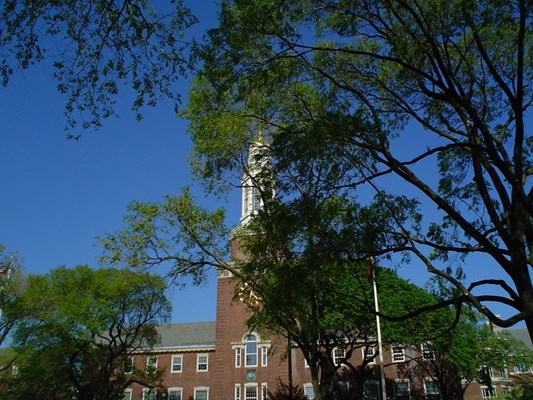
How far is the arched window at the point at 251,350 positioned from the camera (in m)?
45.0

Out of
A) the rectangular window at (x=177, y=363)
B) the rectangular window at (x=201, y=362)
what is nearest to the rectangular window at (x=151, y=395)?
the rectangular window at (x=177, y=363)

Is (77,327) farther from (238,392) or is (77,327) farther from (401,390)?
(401,390)

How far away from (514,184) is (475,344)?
32.3 m

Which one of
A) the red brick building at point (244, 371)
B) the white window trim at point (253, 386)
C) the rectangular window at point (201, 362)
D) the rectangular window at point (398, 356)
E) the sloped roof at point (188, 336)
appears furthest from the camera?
the sloped roof at point (188, 336)

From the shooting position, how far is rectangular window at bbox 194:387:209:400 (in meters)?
48.2

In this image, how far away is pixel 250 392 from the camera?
44.1 m

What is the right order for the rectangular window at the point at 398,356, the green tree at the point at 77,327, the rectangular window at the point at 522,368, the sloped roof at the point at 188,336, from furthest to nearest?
the sloped roof at the point at 188,336 → the rectangular window at the point at 398,356 → the rectangular window at the point at 522,368 → the green tree at the point at 77,327

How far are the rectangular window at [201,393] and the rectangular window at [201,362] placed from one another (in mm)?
1840

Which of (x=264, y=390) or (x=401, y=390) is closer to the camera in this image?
(x=264, y=390)

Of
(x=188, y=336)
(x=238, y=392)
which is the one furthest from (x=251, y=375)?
(x=188, y=336)

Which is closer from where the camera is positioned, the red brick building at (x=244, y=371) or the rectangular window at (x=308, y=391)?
the rectangular window at (x=308, y=391)

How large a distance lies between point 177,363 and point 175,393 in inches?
111

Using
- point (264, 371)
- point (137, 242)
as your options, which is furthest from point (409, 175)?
point (264, 371)

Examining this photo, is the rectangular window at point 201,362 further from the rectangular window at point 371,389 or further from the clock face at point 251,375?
the rectangular window at point 371,389
